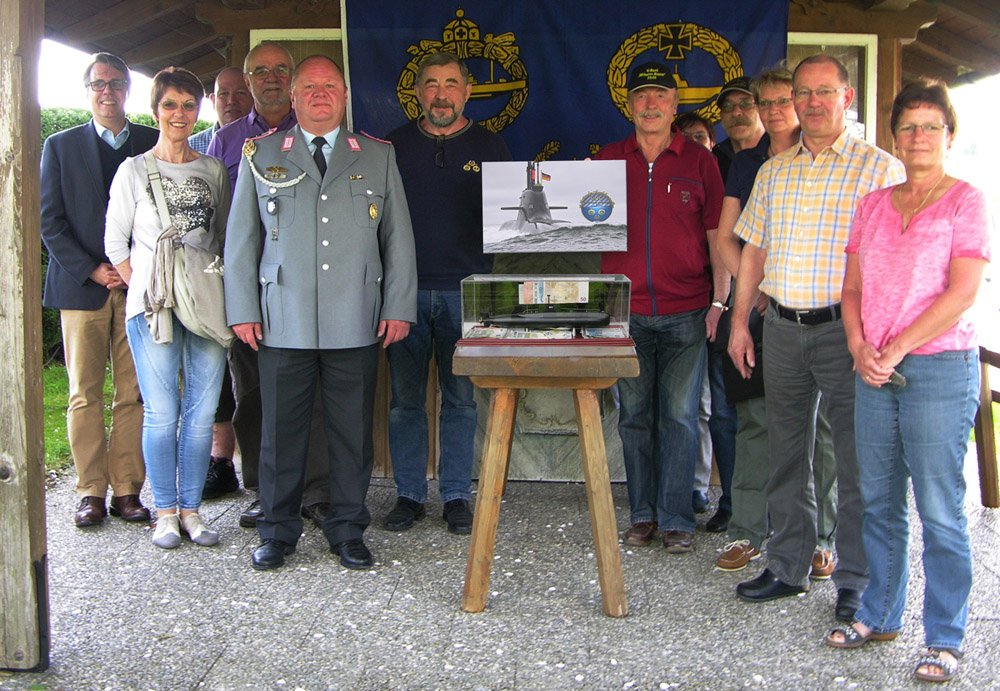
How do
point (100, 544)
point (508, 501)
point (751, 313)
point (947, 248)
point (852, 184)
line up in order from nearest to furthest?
point (947, 248)
point (852, 184)
point (751, 313)
point (100, 544)
point (508, 501)

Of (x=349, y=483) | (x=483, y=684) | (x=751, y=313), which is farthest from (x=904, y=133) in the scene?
(x=349, y=483)

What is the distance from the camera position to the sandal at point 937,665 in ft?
8.93

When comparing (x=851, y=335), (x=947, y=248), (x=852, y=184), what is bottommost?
(x=851, y=335)

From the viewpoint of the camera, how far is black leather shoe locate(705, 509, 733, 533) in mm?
4098

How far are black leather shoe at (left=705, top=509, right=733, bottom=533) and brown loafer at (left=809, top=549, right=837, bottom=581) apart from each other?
55 cm

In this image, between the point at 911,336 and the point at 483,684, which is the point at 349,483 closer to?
the point at 483,684

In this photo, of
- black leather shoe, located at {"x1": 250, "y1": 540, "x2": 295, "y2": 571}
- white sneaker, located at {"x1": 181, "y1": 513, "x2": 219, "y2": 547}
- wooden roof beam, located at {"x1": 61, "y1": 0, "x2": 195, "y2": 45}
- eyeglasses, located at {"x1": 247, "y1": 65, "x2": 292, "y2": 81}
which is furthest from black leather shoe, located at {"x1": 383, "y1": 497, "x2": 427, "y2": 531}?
wooden roof beam, located at {"x1": 61, "y1": 0, "x2": 195, "y2": 45}

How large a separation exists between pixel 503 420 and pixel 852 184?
1.42 metres

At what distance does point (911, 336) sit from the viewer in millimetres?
2658

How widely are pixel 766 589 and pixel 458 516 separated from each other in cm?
139

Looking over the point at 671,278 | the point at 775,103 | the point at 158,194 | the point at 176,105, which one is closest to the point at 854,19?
the point at 775,103

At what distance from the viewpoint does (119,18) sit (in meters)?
5.32

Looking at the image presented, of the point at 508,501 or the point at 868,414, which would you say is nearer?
the point at 868,414

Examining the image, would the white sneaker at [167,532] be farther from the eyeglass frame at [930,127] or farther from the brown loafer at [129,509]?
the eyeglass frame at [930,127]
